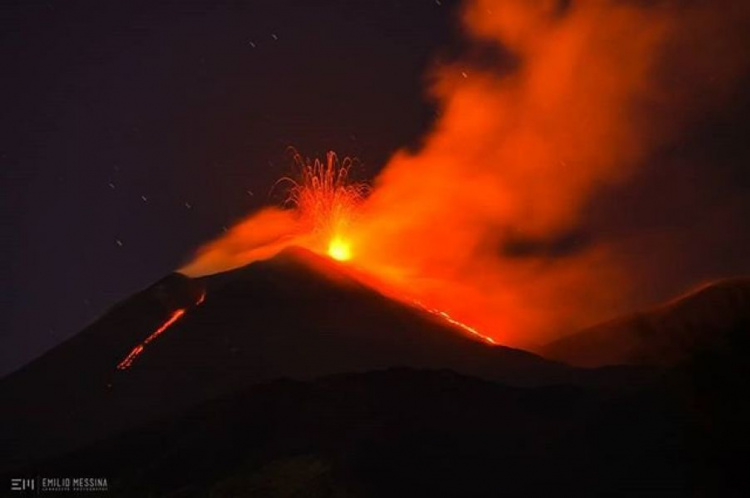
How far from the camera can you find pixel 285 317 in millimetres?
104562

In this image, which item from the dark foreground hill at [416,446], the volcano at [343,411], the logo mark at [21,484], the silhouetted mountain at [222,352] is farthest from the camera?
the silhouetted mountain at [222,352]

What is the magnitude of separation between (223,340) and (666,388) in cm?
5321

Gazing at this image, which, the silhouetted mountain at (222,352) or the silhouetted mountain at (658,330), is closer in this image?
the silhouetted mountain at (222,352)

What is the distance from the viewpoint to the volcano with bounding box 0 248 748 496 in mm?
45938

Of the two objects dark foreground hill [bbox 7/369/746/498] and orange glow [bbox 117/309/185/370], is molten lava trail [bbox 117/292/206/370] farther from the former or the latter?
dark foreground hill [bbox 7/369/746/498]

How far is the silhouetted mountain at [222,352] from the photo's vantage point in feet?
277

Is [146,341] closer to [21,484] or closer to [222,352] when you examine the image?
[222,352]

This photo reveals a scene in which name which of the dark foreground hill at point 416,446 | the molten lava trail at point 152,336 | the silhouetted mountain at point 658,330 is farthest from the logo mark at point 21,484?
the silhouetted mountain at point 658,330

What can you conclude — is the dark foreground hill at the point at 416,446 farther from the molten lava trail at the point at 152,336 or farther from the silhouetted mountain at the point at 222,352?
the molten lava trail at the point at 152,336

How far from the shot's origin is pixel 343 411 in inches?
2275

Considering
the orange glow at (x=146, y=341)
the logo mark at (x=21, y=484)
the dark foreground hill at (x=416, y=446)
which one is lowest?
the dark foreground hill at (x=416, y=446)

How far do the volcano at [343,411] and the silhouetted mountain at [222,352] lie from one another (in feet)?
0.96

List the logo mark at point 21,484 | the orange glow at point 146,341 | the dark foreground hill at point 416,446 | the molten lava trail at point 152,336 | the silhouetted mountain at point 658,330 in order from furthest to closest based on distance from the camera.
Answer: the silhouetted mountain at point 658,330 < the molten lava trail at point 152,336 < the orange glow at point 146,341 < the logo mark at point 21,484 < the dark foreground hill at point 416,446

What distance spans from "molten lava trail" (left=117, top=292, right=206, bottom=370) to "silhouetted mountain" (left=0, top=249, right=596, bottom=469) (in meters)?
0.78
